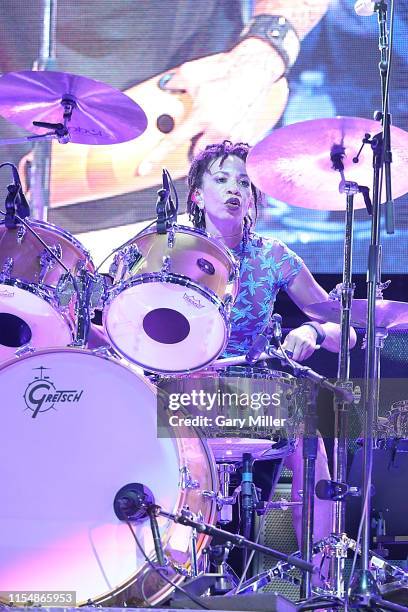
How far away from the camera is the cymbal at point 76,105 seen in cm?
287

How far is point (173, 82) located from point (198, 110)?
0.18 meters

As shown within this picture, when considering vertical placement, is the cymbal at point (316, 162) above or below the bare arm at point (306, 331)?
above

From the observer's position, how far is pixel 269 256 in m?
3.38

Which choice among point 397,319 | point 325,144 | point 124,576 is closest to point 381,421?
point 397,319

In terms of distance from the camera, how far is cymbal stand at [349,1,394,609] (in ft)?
6.97

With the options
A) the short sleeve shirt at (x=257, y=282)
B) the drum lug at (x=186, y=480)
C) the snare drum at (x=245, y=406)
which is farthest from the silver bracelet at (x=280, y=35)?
the drum lug at (x=186, y=480)

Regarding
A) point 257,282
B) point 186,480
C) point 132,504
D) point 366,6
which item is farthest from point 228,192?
point 132,504

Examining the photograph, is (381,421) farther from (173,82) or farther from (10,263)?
(173,82)

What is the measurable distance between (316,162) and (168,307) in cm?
77

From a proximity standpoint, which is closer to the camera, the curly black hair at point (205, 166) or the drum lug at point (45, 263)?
the drum lug at point (45, 263)

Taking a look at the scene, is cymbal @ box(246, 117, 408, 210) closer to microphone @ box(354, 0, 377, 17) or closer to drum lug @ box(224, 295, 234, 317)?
microphone @ box(354, 0, 377, 17)

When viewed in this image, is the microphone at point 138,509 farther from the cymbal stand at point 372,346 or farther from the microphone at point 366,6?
the microphone at point 366,6

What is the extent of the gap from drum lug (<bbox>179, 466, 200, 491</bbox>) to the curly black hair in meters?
1.40

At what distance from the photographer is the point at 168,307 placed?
8.10 feet
